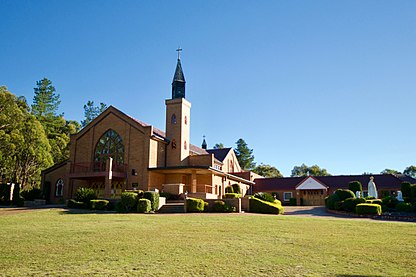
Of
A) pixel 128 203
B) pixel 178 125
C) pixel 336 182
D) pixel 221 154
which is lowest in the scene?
pixel 128 203

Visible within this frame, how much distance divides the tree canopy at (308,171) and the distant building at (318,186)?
3007 centimetres

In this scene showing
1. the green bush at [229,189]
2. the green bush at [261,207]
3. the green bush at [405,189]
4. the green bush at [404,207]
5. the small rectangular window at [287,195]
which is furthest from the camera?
the small rectangular window at [287,195]

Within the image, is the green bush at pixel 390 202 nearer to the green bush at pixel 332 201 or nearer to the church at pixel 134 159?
the green bush at pixel 332 201

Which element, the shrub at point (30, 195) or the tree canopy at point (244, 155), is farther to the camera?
the tree canopy at point (244, 155)

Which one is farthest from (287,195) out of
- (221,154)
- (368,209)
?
(368,209)

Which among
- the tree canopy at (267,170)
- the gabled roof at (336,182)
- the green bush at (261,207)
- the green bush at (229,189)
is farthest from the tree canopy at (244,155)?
the green bush at (261,207)

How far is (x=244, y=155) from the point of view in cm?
8556

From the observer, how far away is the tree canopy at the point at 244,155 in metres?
84.9

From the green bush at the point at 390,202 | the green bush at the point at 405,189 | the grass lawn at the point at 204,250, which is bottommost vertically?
the grass lawn at the point at 204,250

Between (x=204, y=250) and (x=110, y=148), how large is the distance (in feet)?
88.0

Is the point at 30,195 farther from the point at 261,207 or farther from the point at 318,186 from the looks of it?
the point at 318,186

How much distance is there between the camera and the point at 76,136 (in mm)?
37688

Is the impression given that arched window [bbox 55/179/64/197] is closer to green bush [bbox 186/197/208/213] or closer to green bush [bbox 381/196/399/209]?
green bush [bbox 186/197/208/213]

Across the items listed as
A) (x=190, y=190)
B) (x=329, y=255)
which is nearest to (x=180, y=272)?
(x=329, y=255)
